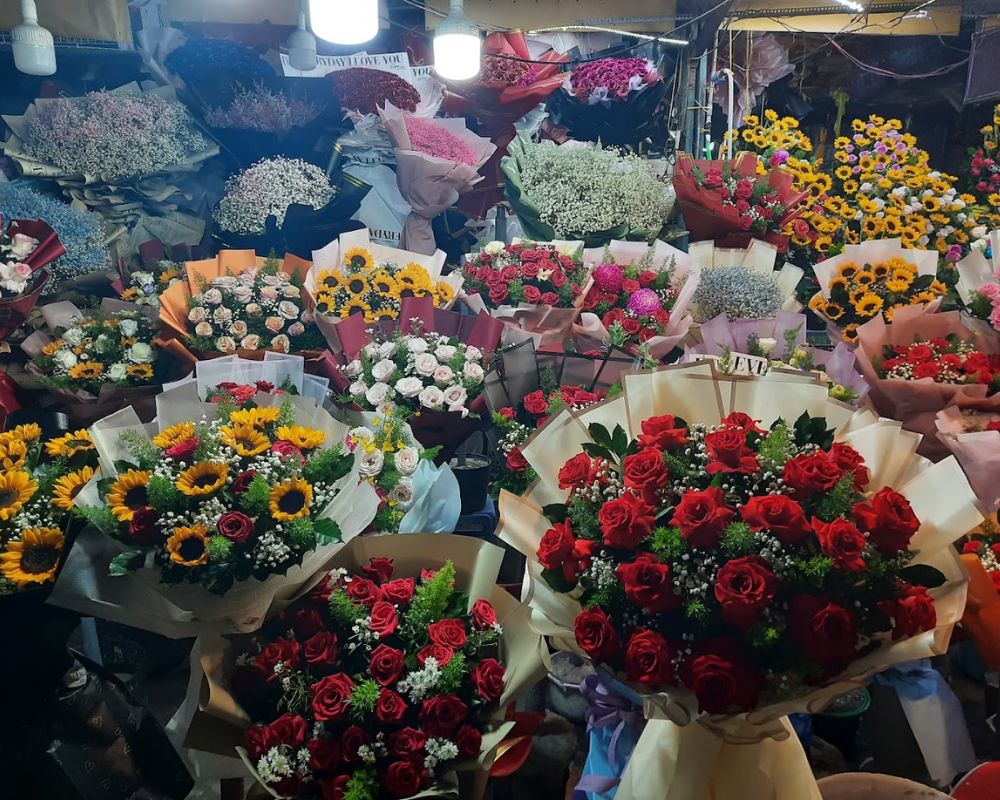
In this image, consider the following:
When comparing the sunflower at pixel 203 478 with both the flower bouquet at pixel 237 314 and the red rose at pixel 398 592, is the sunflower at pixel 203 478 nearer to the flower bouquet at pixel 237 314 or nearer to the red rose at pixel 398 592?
the red rose at pixel 398 592

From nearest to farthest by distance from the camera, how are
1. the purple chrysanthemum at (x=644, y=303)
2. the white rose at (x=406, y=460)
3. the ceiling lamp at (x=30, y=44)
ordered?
1. the white rose at (x=406, y=460)
2. the purple chrysanthemum at (x=644, y=303)
3. the ceiling lamp at (x=30, y=44)

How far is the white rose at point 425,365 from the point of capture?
7.20 feet

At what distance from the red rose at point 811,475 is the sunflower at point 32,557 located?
4.40 ft

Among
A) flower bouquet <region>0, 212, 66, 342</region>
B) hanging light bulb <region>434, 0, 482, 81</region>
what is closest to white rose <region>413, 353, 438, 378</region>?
flower bouquet <region>0, 212, 66, 342</region>

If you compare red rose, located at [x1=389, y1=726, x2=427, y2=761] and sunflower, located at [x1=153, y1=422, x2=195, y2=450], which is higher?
sunflower, located at [x1=153, y1=422, x2=195, y2=450]

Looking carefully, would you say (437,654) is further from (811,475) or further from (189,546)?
(811,475)

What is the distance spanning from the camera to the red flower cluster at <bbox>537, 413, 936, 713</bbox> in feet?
3.45

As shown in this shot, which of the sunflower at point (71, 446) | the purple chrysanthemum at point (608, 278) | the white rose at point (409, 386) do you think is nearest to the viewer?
the sunflower at point (71, 446)

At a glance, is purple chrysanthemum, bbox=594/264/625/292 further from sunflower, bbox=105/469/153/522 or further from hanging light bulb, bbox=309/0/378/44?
sunflower, bbox=105/469/153/522

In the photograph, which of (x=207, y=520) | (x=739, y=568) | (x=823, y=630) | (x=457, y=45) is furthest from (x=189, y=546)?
(x=457, y=45)

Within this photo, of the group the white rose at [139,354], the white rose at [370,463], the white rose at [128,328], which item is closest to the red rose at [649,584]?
the white rose at [370,463]

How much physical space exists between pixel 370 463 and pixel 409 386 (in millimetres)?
482

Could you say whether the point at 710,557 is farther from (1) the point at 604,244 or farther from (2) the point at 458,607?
(1) the point at 604,244

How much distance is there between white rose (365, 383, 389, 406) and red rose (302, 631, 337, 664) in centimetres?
94
